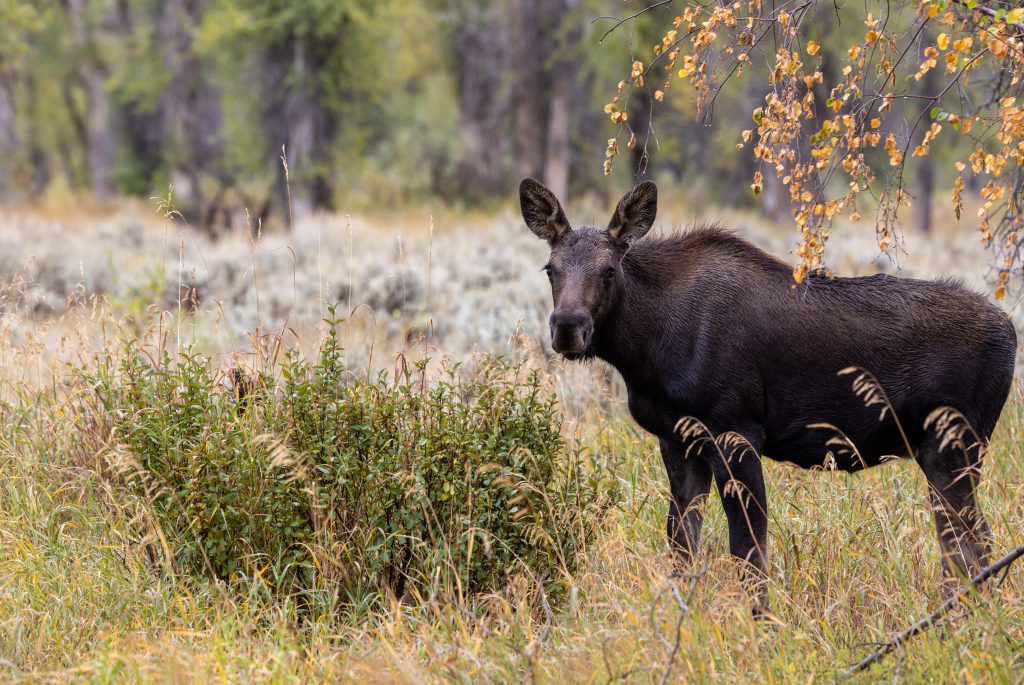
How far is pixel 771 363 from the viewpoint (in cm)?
546

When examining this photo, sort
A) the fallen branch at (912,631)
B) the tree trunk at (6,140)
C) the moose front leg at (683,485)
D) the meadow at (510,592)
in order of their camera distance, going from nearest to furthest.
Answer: the fallen branch at (912,631) → the meadow at (510,592) → the moose front leg at (683,485) → the tree trunk at (6,140)

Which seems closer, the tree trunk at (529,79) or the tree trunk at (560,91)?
the tree trunk at (560,91)

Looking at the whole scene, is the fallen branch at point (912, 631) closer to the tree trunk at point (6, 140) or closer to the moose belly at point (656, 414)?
the moose belly at point (656, 414)

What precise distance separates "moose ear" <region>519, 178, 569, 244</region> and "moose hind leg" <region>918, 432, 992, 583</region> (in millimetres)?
2152

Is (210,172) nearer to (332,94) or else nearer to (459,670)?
(332,94)

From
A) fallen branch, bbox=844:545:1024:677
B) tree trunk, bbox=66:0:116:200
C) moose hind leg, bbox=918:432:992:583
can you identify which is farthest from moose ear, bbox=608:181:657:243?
tree trunk, bbox=66:0:116:200

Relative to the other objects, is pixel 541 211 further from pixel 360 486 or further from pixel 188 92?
pixel 188 92

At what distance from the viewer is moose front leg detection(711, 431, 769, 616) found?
5.22 metres

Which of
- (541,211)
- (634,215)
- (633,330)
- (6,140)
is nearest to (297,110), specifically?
(6,140)

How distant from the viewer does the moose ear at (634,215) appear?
5.56m

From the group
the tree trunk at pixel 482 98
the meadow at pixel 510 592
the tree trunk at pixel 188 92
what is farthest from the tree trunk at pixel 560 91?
the meadow at pixel 510 592

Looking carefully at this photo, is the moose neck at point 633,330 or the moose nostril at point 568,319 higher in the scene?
the moose nostril at point 568,319

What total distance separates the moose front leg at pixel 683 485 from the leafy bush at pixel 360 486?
1.10 feet

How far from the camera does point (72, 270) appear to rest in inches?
634
